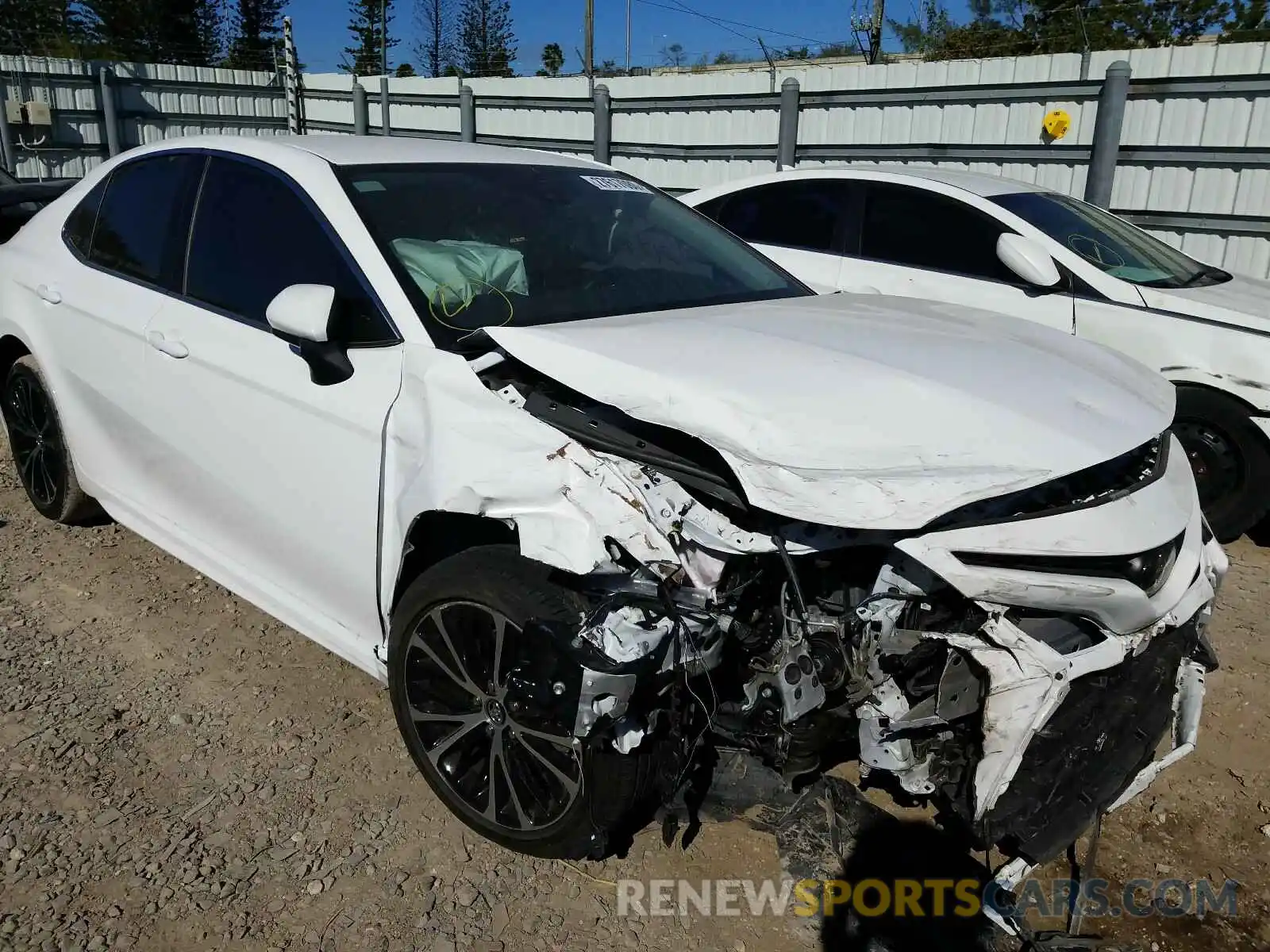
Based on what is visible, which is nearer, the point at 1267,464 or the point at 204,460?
the point at 204,460

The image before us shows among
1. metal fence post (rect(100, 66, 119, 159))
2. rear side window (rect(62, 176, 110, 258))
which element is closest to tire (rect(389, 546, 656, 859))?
rear side window (rect(62, 176, 110, 258))

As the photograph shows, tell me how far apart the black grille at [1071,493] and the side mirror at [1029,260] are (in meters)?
2.75

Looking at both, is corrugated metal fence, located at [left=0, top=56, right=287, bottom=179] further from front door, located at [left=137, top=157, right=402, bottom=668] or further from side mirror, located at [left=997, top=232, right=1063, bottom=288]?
side mirror, located at [left=997, top=232, right=1063, bottom=288]

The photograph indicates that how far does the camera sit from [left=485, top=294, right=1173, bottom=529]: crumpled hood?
2.07 metres

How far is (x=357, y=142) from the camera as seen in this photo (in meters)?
3.40

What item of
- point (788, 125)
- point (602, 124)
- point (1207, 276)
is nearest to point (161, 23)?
point (602, 124)

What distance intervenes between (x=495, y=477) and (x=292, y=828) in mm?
1160

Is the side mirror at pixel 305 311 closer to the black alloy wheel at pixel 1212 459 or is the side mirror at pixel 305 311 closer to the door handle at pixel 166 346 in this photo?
the door handle at pixel 166 346

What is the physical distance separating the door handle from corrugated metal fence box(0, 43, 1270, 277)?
8120mm

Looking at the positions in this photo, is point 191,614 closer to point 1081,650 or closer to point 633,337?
point 633,337

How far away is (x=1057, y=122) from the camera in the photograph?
28.8ft

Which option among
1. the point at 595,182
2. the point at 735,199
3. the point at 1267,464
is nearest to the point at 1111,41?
the point at 735,199

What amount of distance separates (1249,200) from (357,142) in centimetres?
765

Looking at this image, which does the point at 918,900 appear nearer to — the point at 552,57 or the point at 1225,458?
the point at 1225,458
